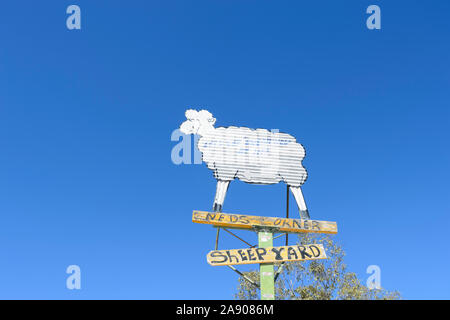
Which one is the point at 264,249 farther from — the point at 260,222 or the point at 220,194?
the point at 220,194

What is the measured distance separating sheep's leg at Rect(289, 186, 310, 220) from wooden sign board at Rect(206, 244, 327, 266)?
1.53m

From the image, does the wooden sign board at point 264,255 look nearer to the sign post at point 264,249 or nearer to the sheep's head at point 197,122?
the sign post at point 264,249

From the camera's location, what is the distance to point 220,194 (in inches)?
698

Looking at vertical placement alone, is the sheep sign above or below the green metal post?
above

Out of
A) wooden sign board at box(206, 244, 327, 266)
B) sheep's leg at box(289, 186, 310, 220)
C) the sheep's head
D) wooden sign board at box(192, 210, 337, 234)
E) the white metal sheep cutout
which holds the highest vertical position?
the sheep's head

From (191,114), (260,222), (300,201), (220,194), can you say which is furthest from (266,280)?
(191,114)

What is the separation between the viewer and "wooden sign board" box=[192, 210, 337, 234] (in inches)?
672

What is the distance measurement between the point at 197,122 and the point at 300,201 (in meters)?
5.68

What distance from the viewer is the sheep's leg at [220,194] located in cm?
1755

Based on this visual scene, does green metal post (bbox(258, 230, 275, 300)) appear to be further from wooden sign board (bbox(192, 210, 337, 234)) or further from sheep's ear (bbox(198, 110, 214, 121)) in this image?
sheep's ear (bbox(198, 110, 214, 121))

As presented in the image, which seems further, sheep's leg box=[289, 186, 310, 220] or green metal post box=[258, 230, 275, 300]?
sheep's leg box=[289, 186, 310, 220]

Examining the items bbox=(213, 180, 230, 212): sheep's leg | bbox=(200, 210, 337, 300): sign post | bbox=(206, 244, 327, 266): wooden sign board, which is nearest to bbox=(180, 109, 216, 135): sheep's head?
bbox=(213, 180, 230, 212): sheep's leg

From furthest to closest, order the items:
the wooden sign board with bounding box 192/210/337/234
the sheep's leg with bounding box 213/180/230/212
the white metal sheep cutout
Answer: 1. the white metal sheep cutout
2. the sheep's leg with bounding box 213/180/230/212
3. the wooden sign board with bounding box 192/210/337/234
